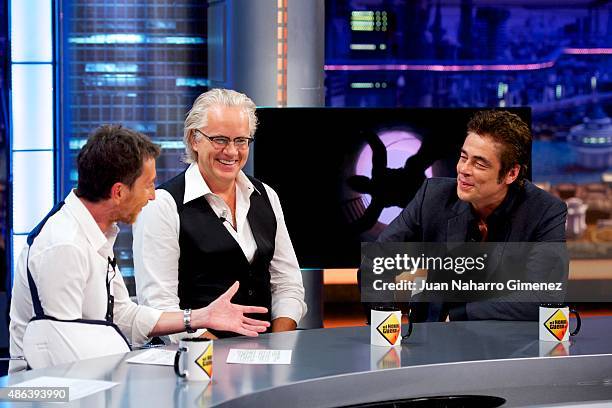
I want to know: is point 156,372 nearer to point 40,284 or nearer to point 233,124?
point 40,284

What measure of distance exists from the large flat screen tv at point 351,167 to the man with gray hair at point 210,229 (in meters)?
0.90

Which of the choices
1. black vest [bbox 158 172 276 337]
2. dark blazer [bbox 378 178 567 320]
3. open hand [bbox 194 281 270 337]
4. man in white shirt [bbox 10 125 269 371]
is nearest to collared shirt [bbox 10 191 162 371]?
man in white shirt [bbox 10 125 269 371]

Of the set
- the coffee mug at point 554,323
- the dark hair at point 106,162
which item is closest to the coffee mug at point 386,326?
the coffee mug at point 554,323

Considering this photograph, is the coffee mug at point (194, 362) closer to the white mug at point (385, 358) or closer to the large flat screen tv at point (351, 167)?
the white mug at point (385, 358)

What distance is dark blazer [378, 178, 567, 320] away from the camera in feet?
9.81

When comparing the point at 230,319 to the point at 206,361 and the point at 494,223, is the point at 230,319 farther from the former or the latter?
the point at 494,223

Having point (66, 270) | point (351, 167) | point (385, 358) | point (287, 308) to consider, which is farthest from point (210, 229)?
point (351, 167)

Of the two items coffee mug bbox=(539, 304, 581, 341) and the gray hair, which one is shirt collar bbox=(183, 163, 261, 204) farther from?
coffee mug bbox=(539, 304, 581, 341)

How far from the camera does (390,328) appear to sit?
101 inches

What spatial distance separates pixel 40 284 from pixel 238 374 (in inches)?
20.8

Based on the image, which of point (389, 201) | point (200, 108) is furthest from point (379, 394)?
point (389, 201)

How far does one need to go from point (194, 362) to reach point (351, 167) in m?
2.21

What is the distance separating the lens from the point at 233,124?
3.24m

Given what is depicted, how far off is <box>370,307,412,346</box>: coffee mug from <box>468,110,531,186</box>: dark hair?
84 centimetres
